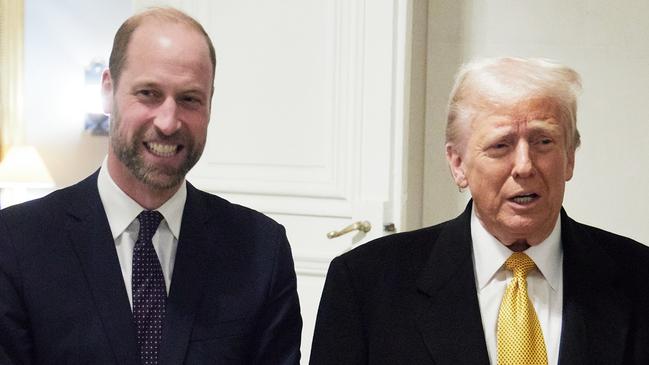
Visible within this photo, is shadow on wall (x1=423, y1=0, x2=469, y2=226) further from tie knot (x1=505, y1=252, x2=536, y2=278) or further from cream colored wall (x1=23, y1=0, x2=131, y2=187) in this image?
cream colored wall (x1=23, y1=0, x2=131, y2=187)

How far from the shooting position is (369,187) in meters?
3.18

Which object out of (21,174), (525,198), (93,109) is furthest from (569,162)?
(93,109)

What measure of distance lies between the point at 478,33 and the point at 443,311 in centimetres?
178

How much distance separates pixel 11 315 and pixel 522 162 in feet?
2.75

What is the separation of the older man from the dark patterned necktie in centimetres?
27

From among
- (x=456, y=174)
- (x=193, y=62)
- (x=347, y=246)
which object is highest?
(x=193, y=62)

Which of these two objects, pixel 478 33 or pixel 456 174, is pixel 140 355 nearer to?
pixel 456 174

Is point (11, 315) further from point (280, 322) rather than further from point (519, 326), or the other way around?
point (519, 326)

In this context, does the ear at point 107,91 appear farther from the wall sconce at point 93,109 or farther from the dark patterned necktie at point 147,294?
the wall sconce at point 93,109

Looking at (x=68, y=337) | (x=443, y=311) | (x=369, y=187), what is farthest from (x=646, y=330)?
(x=369, y=187)

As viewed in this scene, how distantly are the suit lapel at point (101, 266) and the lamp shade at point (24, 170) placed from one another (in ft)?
13.7

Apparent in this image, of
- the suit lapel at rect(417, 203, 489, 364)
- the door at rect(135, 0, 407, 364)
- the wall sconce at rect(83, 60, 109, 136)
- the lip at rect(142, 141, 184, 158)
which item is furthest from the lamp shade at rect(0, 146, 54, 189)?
the suit lapel at rect(417, 203, 489, 364)

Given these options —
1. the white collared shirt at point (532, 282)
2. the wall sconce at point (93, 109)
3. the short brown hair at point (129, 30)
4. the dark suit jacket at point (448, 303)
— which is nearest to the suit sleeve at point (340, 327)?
the dark suit jacket at point (448, 303)

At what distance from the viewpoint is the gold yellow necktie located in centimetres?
158
